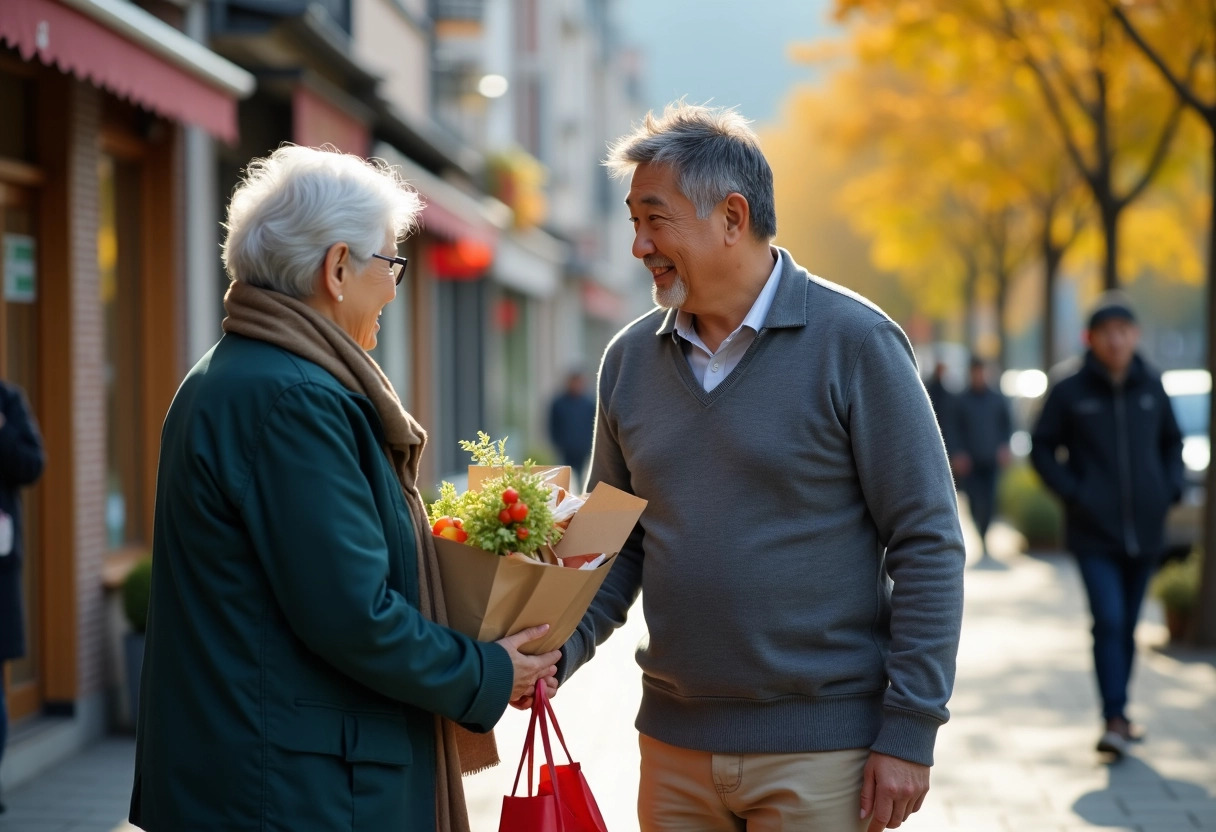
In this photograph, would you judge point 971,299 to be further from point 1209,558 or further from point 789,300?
point 789,300

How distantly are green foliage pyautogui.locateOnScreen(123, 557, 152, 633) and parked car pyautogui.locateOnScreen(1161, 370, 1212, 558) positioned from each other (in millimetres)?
7412

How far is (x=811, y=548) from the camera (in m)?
3.00

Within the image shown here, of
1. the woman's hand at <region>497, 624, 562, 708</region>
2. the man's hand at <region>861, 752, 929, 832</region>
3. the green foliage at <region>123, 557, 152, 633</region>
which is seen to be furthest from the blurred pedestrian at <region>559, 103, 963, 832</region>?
the green foliage at <region>123, 557, 152, 633</region>

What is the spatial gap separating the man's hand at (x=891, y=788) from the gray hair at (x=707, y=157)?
1136 mm

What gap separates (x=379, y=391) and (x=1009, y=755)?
17.5ft

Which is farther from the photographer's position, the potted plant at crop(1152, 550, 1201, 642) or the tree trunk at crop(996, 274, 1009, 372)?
the tree trunk at crop(996, 274, 1009, 372)

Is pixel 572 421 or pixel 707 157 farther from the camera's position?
pixel 572 421

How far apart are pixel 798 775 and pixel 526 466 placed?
0.83m

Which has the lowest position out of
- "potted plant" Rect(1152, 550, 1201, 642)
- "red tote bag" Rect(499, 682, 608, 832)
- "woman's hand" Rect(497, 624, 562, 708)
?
"potted plant" Rect(1152, 550, 1201, 642)

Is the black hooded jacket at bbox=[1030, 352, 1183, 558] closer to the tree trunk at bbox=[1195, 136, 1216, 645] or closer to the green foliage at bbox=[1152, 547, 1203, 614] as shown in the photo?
the tree trunk at bbox=[1195, 136, 1216, 645]

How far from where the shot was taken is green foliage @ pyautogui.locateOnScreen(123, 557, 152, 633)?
292 inches

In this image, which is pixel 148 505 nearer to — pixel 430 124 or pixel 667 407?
pixel 667 407

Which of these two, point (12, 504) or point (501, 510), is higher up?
point (501, 510)

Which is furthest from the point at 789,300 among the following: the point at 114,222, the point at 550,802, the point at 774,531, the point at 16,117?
the point at 114,222
